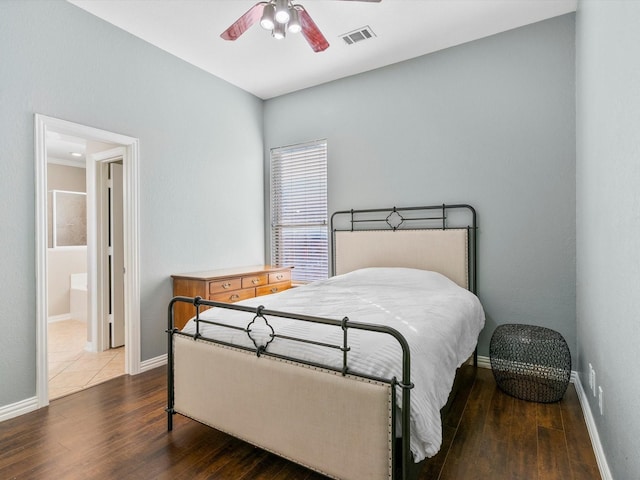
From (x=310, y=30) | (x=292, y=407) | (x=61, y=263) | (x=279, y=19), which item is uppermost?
(x=310, y=30)

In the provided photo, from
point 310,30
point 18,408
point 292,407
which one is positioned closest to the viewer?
point 292,407

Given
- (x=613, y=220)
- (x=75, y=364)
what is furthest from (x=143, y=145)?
(x=613, y=220)

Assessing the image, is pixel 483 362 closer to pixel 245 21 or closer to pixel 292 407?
pixel 292 407

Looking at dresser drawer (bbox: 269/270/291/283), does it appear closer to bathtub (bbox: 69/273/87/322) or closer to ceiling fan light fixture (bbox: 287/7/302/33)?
ceiling fan light fixture (bbox: 287/7/302/33)

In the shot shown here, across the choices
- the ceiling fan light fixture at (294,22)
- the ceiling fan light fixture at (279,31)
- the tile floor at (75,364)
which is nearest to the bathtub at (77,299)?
the tile floor at (75,364)

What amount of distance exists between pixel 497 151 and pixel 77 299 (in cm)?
584

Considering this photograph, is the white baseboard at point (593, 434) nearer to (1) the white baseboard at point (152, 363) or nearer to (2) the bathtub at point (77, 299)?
(1) the white baseboard at point (152, 363)

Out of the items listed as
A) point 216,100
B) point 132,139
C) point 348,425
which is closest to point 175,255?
point 132,139

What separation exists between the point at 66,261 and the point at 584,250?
6523 millimetres

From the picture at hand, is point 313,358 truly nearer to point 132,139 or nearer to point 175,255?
point 175,255

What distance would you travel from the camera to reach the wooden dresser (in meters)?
3.27

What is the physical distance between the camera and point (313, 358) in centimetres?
164

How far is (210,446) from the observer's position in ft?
6.64

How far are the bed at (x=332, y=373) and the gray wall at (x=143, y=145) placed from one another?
4.30 ft
